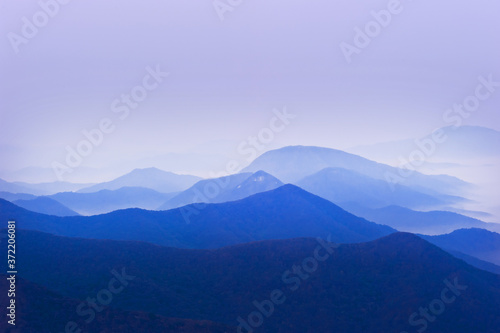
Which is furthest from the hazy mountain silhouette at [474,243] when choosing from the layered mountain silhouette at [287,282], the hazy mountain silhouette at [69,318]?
the hazy mountain silhouette at [69,318]

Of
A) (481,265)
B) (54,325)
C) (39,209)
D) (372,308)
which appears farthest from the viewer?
(39,209)

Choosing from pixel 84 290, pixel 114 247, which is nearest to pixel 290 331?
pixel 84 290

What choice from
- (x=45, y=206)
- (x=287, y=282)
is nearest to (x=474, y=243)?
(x=287, y=282)

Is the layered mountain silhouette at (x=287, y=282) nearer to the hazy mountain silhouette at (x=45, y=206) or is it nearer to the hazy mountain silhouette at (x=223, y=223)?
the hazy mountain silhouette at (x=223, y=223)

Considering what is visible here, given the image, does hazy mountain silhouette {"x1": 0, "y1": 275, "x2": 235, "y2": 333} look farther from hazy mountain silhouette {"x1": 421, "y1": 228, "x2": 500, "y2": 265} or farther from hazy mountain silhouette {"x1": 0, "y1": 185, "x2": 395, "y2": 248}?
hazy mountain silhouette {"x1": 421, "y1": 228, "x2": 500, "y2": 265}

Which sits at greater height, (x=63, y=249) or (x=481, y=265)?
(x=63, y=249)

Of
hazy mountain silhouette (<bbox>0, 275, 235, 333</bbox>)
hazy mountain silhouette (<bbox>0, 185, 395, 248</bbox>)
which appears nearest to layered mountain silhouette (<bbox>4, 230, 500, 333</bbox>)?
hazy mountain silhouette (<bbox>0, 275, 235, 333</bbox>)

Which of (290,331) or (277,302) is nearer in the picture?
(290,331)

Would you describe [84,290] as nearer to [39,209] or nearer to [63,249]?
[63,249]
